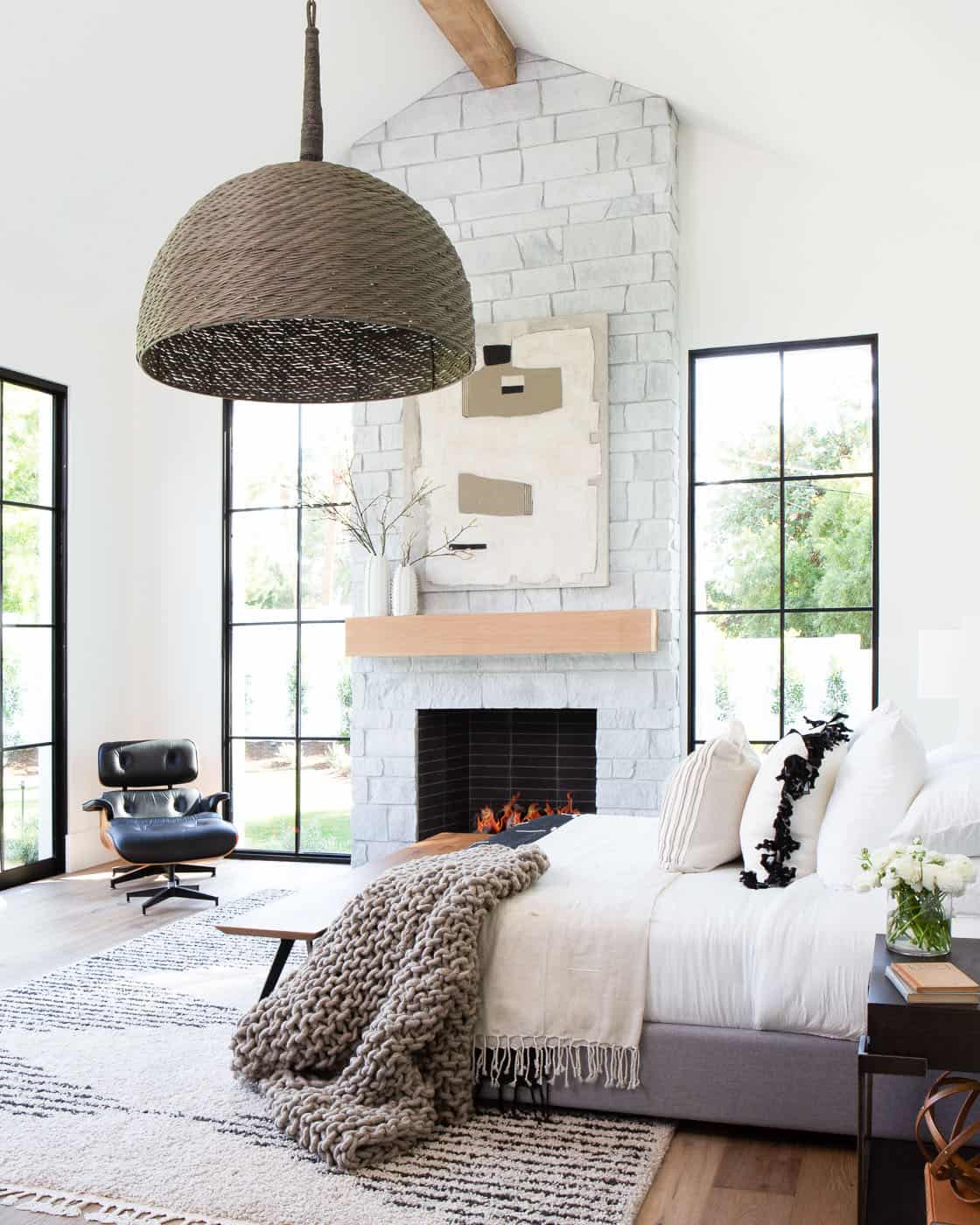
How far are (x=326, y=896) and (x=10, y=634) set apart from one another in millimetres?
3166

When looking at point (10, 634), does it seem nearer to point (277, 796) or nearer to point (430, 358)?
point (277, 796)

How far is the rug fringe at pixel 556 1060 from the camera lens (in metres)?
2.89

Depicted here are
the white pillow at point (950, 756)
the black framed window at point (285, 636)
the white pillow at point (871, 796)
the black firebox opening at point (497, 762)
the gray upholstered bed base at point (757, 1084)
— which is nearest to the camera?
the gray upholstered bed base at point (757, 1084)

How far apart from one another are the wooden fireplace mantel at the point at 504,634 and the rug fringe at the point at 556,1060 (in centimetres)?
289

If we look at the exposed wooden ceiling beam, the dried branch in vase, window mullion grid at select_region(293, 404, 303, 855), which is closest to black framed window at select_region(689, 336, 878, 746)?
the dried branch in vase

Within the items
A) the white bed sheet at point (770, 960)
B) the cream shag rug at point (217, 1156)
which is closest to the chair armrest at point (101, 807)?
the cream shag rug at point (217, 1156)

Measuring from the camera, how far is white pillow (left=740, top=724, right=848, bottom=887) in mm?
3186

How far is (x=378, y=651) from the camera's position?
20.0 ft

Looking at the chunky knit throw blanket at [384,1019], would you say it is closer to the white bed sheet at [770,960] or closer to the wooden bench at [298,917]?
the wooden bench at [298,917]

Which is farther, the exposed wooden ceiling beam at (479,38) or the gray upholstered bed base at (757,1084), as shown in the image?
the exposed wooden ceiling beam at (479,38)

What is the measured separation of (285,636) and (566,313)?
97.8 inches

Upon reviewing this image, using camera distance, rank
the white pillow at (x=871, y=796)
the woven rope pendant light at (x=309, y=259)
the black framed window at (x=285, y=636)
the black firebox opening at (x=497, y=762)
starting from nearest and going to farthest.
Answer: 1. the woven rope pendant light at (x=309, y=259)
2. the white pillow at (x=871, y=796)
3. the black firebox opening at (x=497, y=762)
4. the black framed window at (x=285, y=636)

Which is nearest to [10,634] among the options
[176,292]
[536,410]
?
[536,410]

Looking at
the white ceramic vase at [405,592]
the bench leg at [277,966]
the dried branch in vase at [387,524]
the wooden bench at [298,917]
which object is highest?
the dried branch in vase at [387,524]
